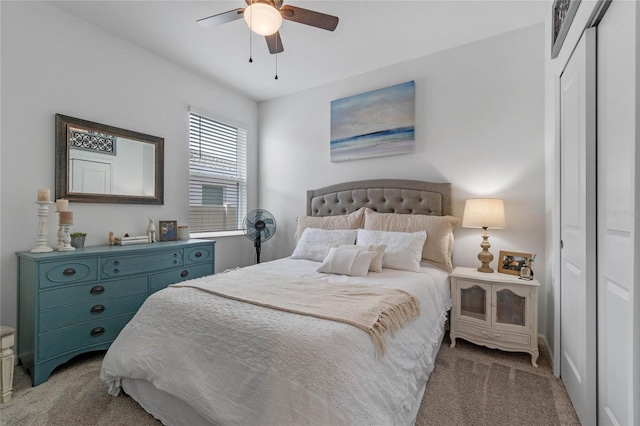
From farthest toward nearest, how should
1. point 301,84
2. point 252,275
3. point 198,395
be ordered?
point 301,84, point 252,275, point 198,395

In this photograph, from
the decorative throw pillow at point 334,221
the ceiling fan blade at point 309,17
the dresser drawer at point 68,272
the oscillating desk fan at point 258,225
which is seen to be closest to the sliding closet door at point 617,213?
the ceiling fan blade at point 309,17

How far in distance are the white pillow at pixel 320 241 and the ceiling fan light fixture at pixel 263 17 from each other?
1.82 meters

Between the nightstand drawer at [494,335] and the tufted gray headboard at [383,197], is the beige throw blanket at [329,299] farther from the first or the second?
the tufted gray headboard at [383,197]

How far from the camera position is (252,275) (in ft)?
7.02

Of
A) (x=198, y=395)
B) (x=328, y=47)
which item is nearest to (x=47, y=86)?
(x=328, y=47)

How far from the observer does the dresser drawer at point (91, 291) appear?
1941 millimetres

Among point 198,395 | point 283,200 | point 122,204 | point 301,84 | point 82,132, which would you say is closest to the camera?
point 198,395

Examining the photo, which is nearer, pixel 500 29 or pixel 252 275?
pixel 252 275

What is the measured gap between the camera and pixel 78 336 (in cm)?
207

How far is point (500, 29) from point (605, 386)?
2.82 metres

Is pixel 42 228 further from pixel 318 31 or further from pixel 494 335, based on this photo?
pixel 494 335

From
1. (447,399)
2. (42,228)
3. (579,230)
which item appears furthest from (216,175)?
(579,230)

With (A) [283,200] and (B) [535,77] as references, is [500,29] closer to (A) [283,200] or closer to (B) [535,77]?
(B) [535,77]

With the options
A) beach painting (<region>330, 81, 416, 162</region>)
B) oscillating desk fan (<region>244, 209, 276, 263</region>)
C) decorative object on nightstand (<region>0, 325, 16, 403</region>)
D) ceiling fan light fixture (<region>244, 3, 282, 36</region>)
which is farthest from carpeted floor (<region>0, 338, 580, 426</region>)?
ceiling fan light fixture (<region>244, 3, 282, 36</region>)
